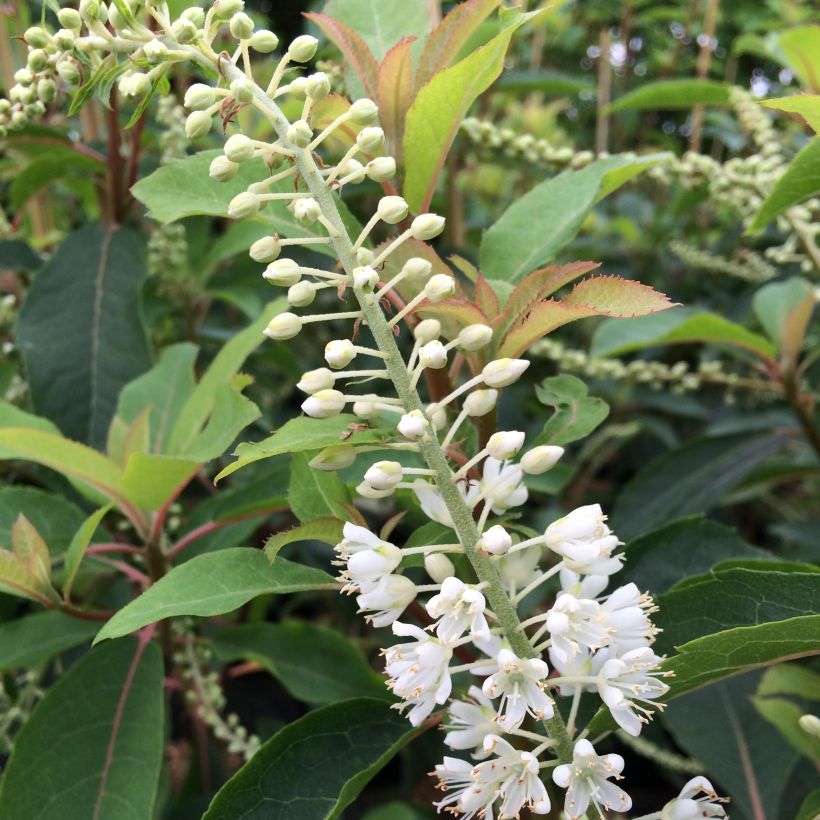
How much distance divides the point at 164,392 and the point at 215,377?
0.24 metres

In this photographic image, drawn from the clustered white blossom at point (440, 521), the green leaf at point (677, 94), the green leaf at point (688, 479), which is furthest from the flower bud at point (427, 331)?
the green leaf at point (677, 94)

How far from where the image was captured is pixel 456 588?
773 mm

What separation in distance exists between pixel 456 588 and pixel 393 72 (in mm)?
632

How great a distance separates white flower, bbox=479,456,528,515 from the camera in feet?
2.88

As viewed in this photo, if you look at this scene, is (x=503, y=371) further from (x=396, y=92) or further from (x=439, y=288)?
(x=396, y=92)

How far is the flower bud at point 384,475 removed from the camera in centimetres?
80

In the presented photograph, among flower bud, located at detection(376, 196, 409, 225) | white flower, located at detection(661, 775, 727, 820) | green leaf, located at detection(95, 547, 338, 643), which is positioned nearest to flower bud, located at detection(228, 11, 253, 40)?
flower bud, located at detection(376, 196, 409, 225)

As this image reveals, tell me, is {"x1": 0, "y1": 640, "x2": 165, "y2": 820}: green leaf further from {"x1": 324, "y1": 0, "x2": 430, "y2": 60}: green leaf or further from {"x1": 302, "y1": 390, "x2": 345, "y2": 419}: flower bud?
{"x1": 324, "y1": 0, "x2": 430, "y2": 60}: green leaf

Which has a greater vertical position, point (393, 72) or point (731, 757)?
point (393, 72)

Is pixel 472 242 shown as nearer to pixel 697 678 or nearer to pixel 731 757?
pixel 731 757

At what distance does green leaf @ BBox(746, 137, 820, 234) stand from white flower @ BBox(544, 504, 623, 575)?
542 mm

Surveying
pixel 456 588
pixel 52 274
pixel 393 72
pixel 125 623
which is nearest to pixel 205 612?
pixel 125 623

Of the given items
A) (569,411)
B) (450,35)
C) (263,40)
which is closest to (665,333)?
(569,411)

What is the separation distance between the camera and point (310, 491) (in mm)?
1002
